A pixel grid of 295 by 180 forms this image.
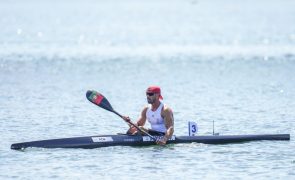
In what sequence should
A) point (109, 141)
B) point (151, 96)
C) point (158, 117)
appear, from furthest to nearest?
point (158, 117) < point (109, 141) < point (151, 96)

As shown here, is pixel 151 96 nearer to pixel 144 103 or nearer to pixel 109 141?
pixel 109 141

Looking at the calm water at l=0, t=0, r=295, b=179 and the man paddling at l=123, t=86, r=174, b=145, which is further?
the man paddling at l=123, t=86, r=174, b=145

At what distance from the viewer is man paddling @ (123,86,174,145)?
82.6ft

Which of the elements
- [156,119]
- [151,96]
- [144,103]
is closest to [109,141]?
[156,119]

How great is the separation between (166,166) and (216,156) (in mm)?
1628

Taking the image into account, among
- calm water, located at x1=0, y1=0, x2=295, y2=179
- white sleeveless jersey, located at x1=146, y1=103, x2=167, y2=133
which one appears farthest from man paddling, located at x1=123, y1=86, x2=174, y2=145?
calm water, located at x1=0, y1=0, x2=295, y2=179

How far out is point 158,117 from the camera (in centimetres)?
2558

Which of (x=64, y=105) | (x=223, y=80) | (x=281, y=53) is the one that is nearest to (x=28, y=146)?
(x=64, y=105)

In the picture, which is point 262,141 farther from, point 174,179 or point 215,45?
point 215,45

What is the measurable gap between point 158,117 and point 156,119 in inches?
3.2

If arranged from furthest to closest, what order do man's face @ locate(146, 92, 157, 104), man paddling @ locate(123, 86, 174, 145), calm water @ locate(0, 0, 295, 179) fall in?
man paddling @ locate(123, 86, 174, 145) < man's face @ locate(146, 92, 157, 104) < calm water @ locate(0, 0, 295, 179)

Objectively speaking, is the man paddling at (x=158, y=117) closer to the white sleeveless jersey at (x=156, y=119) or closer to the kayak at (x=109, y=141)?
the white sleeveless jersey at (x=156, y=119)

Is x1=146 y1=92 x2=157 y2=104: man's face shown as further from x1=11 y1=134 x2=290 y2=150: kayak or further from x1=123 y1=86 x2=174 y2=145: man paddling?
x1=11 y1=134 x2=290 y2=150: kayak

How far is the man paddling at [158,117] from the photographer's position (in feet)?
82.6
